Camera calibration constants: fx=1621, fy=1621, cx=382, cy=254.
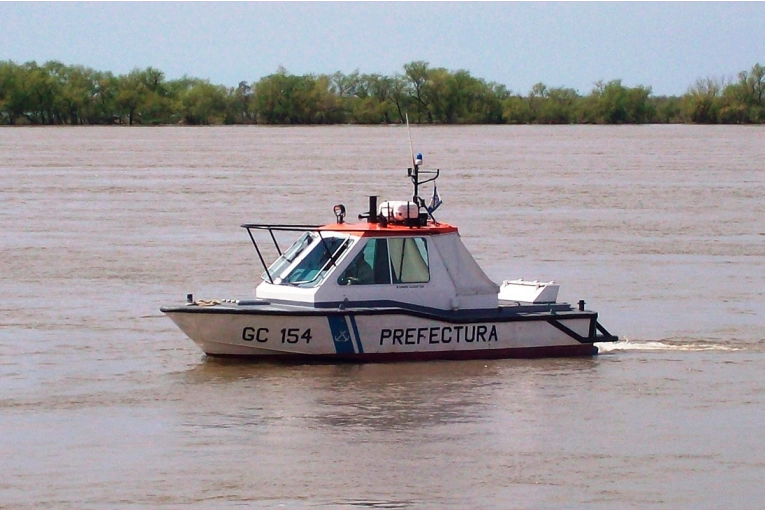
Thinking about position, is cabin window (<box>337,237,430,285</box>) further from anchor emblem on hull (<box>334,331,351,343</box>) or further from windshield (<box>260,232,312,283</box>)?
windshield (<box>260,232,312,283</box>)

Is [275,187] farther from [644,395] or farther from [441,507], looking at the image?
[441,507]

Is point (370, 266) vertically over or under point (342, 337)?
over

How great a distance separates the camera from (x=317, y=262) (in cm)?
1866

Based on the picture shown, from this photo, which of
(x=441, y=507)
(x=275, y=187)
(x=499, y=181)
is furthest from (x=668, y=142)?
(x=441, y=507)

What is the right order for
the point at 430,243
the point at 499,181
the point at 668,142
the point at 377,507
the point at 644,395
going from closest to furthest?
1. the point at 377,507
2. the point at 644,395
3. the point at 430,243
4. the point at 499,181
5. the point at 668,142

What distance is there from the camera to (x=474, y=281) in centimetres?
1905

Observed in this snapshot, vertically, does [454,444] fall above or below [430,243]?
below

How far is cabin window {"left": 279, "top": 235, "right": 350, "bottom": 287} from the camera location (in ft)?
60.5

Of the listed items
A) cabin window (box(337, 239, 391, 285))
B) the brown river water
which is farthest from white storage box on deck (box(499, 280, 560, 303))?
cabin window (box(337, 239, 391, 285))

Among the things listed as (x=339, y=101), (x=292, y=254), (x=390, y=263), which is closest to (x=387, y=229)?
(x=390, y=263)

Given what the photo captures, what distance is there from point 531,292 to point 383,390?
122 inches

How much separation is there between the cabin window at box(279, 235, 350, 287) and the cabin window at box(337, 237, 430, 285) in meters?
0.24

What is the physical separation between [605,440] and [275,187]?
108 ft

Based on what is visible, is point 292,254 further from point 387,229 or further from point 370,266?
point 387,229
